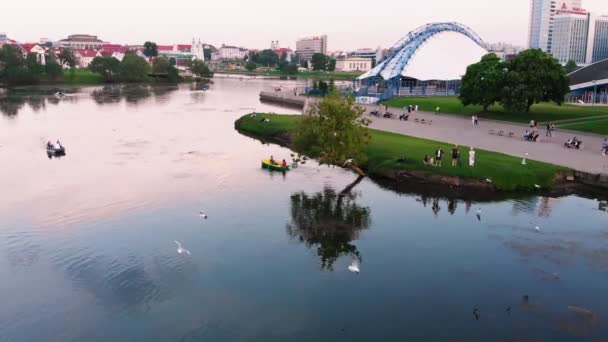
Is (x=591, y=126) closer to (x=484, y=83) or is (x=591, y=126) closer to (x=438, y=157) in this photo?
(x=484, y=83)

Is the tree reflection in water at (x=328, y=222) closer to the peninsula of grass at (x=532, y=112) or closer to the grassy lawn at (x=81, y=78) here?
the peninsula of grass at (x=532, y=112)

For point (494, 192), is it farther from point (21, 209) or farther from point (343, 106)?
point (21, 209)

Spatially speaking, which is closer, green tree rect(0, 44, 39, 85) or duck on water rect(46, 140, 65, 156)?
duck on water rect(46, 140, 65, 156)

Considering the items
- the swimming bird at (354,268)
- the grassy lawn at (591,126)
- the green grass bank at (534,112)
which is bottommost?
the swimming bird at (354,268)

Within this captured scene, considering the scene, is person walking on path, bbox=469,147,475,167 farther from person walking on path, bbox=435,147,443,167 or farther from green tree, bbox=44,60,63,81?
green tree, bbox=44,60,63,81

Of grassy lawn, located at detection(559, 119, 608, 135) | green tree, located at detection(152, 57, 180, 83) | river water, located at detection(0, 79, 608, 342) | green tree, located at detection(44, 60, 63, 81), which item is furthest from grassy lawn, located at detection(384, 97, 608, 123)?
green tree, located at detection(152, 57, 180, 83)

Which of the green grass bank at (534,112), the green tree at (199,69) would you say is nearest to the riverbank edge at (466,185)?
the green grass bank at (534,112)
